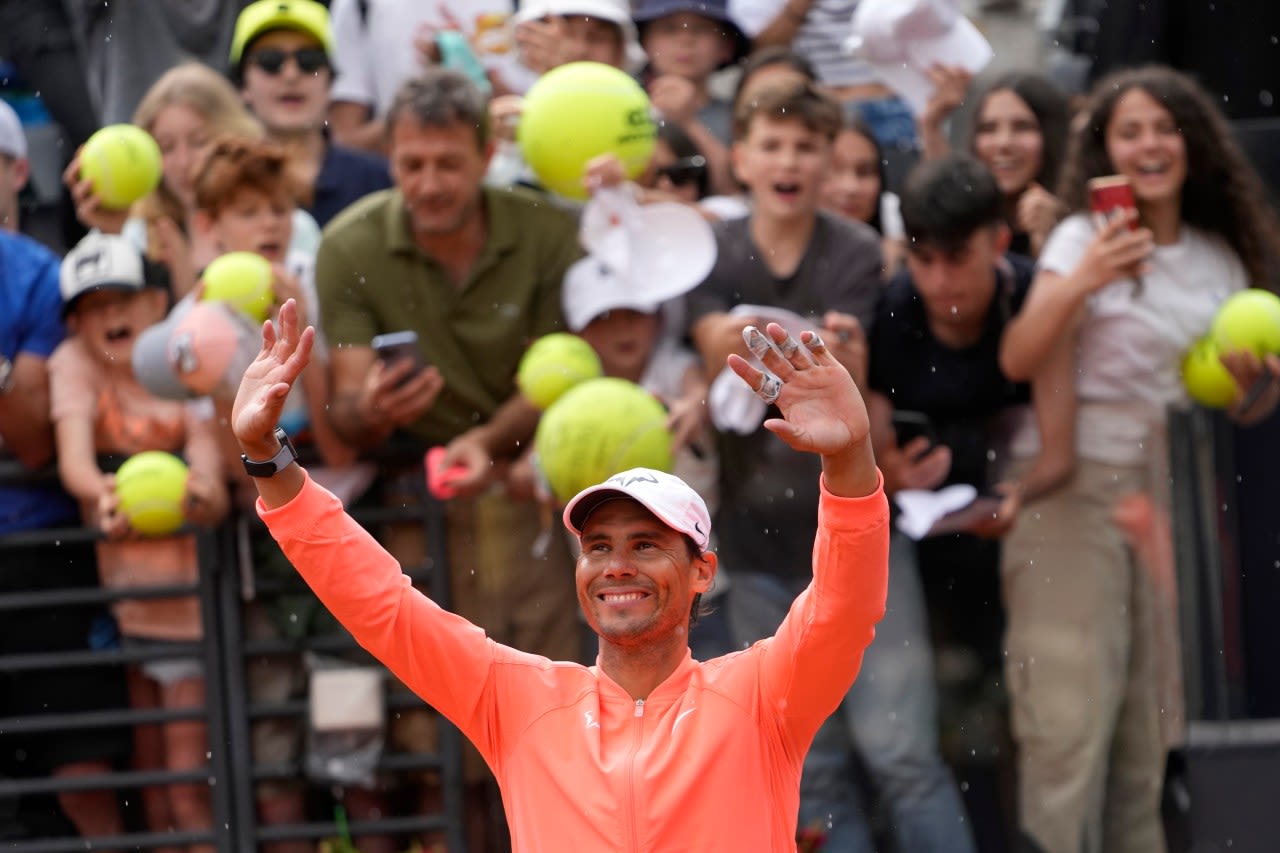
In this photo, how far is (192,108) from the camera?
24.2ft

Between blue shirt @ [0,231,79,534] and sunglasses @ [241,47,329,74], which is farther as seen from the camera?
sunglasses @ [241,47,329,74]

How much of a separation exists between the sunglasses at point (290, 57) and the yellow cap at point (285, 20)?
0.15 feet

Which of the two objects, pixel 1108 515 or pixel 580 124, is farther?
pixel 1108 515

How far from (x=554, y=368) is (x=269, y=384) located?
2.56m

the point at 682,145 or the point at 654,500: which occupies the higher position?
the point at 682,145

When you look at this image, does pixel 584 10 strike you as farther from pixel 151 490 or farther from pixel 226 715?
pixel 226 715

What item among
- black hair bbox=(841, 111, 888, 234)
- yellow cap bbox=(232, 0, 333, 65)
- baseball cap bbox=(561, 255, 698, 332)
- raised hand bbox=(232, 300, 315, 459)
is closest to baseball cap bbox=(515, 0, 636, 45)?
yellow cap bbox=(232, 0, 333, 65)

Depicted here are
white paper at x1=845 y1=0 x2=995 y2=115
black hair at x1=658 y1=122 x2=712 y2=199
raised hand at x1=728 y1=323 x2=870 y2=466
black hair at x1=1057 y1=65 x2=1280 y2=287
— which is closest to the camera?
raised hand at x1=728 y1=323 x2=870 y2=466

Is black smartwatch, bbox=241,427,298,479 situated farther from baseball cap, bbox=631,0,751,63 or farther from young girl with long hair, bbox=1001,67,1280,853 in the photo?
baseball cap, bbox=631,0,751,63

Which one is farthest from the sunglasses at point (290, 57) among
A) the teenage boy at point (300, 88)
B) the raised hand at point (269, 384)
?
the raised hand at point (269, 384)

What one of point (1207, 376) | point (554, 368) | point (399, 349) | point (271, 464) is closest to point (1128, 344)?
point (1207, 376)

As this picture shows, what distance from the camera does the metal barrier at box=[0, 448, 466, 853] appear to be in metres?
6.86

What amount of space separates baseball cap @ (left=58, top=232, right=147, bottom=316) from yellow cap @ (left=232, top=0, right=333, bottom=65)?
1059 millimetres

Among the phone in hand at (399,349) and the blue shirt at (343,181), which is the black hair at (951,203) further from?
the blue shirt at (343,181)
